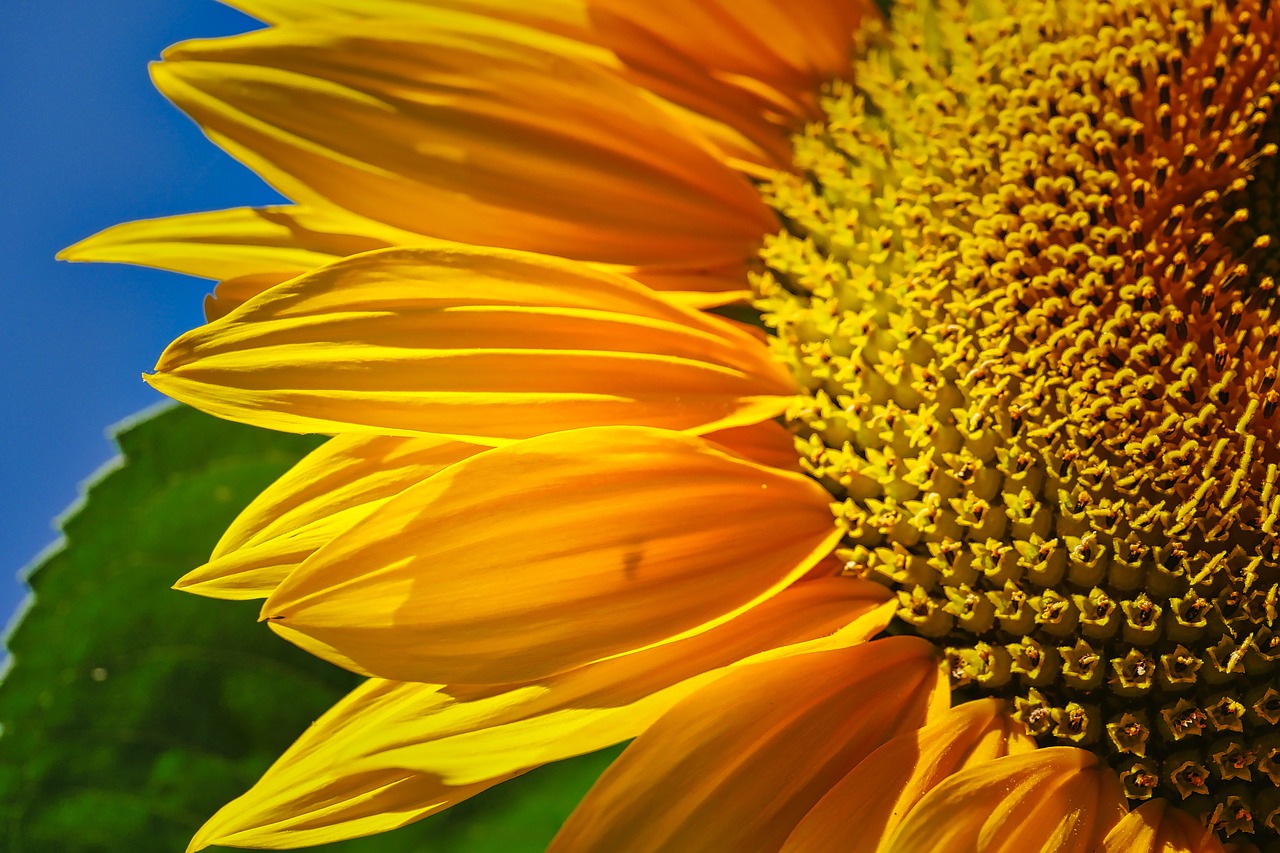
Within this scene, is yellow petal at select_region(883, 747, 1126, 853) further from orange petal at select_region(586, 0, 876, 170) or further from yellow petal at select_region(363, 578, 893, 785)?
orange petal at select_region(586, 0, 876, 170)

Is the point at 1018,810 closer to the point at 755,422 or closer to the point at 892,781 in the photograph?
the point at 892,781

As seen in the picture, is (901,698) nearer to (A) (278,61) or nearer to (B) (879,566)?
(B) (879,566)

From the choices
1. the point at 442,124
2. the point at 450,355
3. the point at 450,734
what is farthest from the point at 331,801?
the point at 442,124

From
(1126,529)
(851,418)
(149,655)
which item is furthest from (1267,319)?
(149,655)

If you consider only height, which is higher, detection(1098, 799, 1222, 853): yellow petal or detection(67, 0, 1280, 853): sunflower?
detection(67, 0, 1280, 853): sunflower

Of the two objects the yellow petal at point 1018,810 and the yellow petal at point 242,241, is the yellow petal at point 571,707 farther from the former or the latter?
the yellow petal at point 242,241

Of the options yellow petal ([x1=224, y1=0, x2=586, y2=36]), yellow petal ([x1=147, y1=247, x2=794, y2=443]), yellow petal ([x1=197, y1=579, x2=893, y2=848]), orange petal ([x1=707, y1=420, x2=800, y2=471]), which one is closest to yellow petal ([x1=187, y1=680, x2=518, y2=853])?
yellow petal ([x1=197, y1=579, x2=893, y2=848])

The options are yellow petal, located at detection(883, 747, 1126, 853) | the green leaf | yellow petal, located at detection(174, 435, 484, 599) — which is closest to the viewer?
yellow petal, located at detection(883, 747, 1126, 853)
